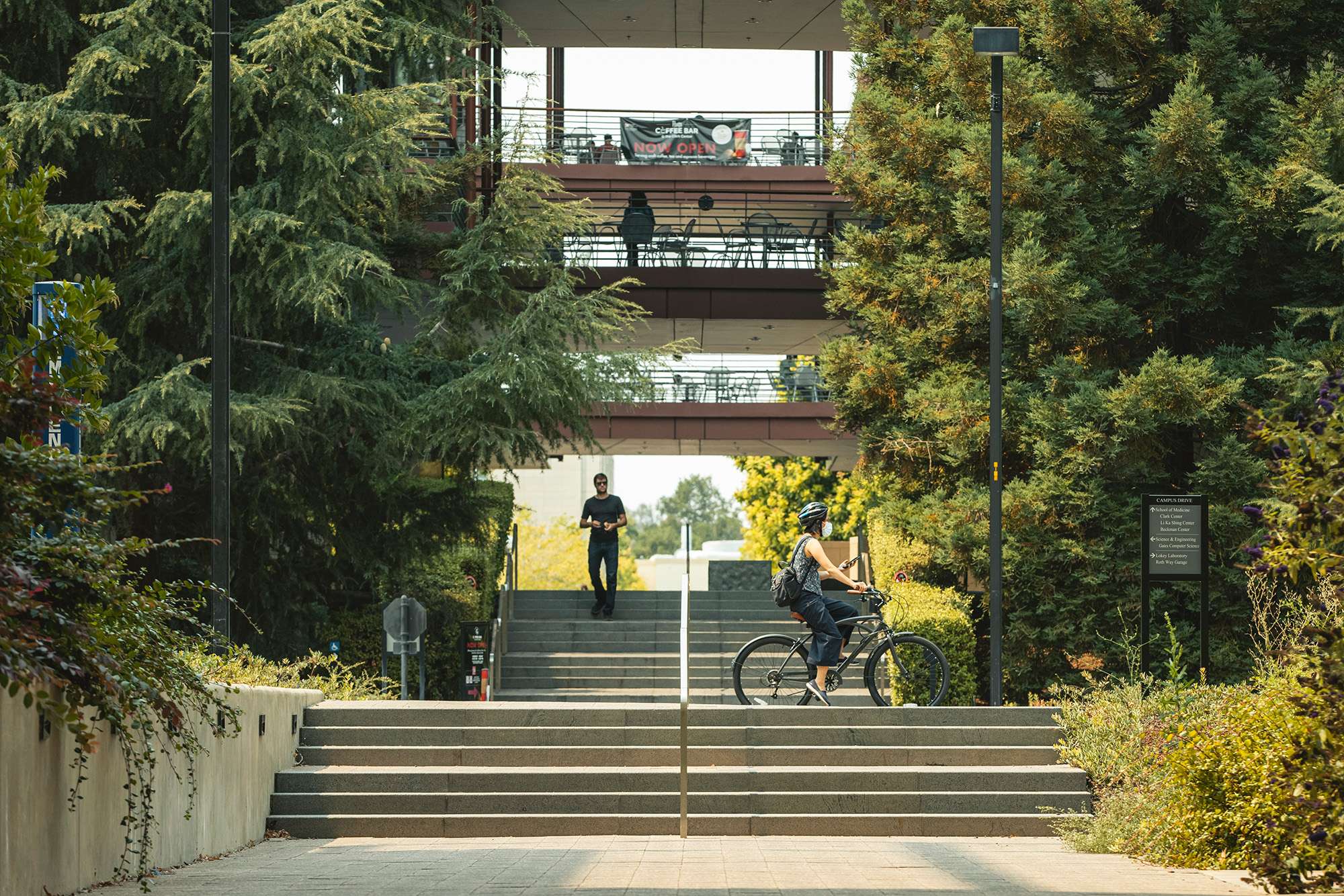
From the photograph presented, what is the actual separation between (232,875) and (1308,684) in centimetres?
576

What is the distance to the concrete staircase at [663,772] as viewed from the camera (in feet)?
39.2

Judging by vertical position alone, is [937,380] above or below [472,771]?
above

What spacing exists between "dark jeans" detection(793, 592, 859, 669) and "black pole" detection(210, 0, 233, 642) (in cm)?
518

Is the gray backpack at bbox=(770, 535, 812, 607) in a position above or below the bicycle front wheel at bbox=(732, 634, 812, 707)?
above

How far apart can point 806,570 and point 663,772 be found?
2667mm

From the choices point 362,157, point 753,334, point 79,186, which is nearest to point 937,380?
point 362,157

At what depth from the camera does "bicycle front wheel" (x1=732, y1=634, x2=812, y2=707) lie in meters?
14.7

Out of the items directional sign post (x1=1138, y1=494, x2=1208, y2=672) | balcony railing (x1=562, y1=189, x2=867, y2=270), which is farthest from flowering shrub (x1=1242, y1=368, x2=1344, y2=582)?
balcony railing (x1=562, y1=189, x2=867, y2=270)

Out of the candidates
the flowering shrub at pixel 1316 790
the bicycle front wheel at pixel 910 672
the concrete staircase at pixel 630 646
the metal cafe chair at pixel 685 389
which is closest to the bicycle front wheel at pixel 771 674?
the bicycle front wheel at pixel 910 672

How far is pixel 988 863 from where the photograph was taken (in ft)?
31.3

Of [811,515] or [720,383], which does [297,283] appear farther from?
[720,383]

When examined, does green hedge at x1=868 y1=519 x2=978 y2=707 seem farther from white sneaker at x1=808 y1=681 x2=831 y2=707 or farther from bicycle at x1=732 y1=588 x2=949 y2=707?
white sneaker at x1=808 y1=681 x2=831 y2=707

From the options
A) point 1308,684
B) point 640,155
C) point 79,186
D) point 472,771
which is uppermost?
point 640,155

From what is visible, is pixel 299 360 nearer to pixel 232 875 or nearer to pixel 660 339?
pixel 232 875
